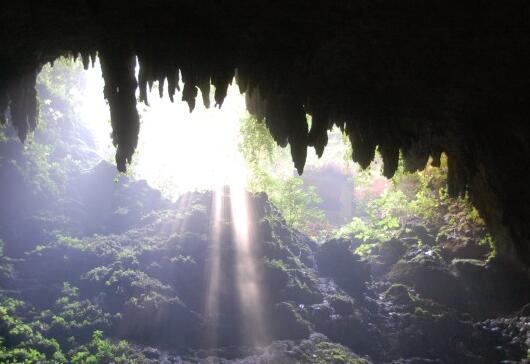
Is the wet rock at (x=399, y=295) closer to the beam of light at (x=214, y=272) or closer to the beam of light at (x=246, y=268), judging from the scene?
the beam of light at (x=246, y=268)

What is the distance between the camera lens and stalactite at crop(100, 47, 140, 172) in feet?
19.5

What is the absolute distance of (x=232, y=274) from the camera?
1617 centimetres

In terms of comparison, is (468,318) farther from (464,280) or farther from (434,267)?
(434,267)

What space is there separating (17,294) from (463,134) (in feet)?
55.5

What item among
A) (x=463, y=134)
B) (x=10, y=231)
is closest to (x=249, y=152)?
(x=463, y=134)

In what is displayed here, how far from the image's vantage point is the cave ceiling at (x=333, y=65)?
16.0 ft

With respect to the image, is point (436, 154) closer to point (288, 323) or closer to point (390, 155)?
point (390, 155)

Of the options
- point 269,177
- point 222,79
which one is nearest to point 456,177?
point 222,79

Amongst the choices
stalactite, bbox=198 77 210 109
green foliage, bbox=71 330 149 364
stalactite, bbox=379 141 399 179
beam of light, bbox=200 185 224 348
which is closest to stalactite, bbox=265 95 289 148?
stalactite, bbox=198 77 210 109

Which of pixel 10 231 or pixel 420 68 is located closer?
pixel 420 68

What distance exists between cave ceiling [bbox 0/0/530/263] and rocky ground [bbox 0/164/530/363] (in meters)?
6.72

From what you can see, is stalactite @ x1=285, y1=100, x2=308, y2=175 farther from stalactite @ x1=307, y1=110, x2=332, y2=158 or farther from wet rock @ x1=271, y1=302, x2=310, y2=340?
wet rock @ x1=271, y1=302, x2=310, y2=340

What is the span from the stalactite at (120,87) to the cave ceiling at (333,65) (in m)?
0.02

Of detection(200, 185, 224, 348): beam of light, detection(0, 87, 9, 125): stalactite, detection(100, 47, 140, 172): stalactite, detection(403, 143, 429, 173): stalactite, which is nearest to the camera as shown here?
detection(100, 47, 140, 172): stalactite
